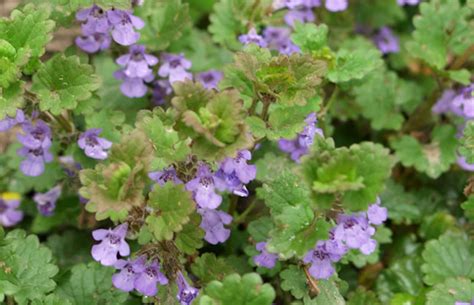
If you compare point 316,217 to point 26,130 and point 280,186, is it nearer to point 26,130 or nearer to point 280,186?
point 280,186

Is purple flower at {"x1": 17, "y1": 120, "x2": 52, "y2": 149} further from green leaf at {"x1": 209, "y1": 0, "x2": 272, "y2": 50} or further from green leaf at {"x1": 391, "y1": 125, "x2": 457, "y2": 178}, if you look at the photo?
green leaf at {"x1": 391, "y1": 125, "x2": 457, "y2": 178}

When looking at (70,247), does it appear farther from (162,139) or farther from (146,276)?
(162,139)

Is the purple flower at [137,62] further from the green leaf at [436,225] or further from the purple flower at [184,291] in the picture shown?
the green leaf at [436,225]

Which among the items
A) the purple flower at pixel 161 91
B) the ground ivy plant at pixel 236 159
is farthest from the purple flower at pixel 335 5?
the purple flower at pixel 161 91

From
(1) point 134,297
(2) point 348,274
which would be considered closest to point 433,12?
(2) point 348,274

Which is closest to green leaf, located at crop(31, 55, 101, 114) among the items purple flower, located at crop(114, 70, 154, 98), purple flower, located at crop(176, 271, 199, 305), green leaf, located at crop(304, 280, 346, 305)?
purple flower, located at crop(114, 70, 154, 98)

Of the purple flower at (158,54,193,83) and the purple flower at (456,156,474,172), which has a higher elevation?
the purple flower at (158,54,193,83)
